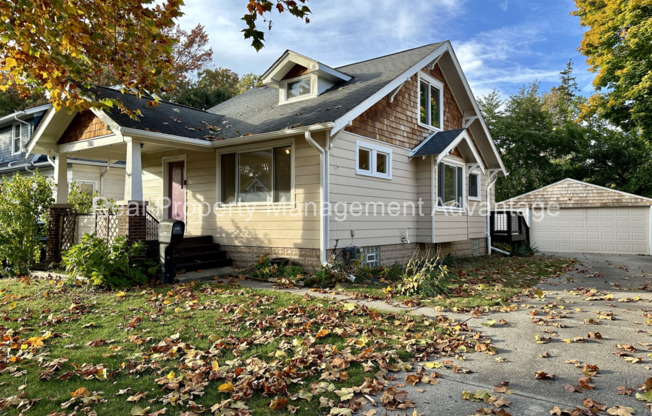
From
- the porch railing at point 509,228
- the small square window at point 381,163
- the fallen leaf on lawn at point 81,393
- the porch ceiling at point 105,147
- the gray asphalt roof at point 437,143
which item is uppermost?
the gray asphalt roof at point 437,143

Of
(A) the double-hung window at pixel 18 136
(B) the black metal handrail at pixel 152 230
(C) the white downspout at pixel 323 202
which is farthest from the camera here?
(A) the double-hung window at pixel 18 136

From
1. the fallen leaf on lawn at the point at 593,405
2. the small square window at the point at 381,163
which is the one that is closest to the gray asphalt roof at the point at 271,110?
the small square window at the point at 381,163

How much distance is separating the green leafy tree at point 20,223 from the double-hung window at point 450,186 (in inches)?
426

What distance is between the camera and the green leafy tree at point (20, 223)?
989 cm

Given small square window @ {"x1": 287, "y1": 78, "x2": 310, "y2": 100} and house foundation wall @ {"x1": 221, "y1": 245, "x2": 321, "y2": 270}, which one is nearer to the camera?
house foundation wall @ {"x1": 221, "y1": 245, "x2": 321, "y2": 270}

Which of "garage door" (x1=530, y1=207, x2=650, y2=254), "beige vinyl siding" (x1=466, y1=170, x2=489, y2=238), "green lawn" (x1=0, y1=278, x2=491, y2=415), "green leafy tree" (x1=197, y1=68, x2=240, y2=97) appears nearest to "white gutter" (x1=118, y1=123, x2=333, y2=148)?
"green lawn" (x1=0, y1=278, x2=491, y2=415)

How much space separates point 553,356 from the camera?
14.5ft

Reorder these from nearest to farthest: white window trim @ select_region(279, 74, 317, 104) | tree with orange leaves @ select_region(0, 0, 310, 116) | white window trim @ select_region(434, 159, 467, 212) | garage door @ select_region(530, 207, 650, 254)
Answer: tree with orange leaves @ select_region(0, 0, 310, 116) < white window trim @ select_region(279, 74, 317, 104) < white window trim @ select_region(434, 159, 467, 212) < garage door @ select_region(530, 207, 650, 254)

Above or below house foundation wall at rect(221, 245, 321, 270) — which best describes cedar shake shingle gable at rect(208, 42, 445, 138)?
above

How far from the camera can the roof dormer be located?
11383mm

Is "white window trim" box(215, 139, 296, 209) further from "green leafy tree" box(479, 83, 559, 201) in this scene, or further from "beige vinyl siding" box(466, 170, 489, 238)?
"green leafy tree" box(479, 83, 559, 201)

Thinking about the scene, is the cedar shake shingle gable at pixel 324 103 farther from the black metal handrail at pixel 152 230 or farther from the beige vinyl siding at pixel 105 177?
the beige vinyl siding at pixel 105 177

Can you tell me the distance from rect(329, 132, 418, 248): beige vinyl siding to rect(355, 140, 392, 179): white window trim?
0.08 meters

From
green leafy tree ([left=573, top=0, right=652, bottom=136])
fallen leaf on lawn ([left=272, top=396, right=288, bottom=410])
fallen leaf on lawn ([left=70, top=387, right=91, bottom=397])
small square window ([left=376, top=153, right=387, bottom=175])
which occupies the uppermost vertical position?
green leafy tree ([left=573, top=0, right=652, bottom=136])
